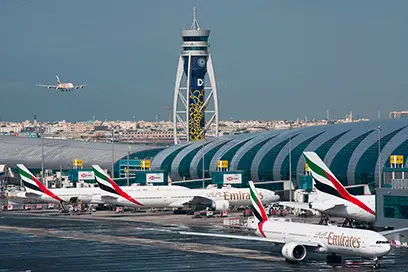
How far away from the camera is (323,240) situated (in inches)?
2655

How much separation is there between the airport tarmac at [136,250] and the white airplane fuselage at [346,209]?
19.7 feet

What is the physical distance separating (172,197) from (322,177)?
135 feet

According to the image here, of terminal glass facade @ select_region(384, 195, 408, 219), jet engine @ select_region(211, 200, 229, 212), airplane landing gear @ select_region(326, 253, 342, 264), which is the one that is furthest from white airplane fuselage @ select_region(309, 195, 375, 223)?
jet engine @ select_region(211, 200, 229, 212)

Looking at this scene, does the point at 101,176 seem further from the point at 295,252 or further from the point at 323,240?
the point at 323,240

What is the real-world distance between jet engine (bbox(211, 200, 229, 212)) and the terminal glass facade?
119 feet

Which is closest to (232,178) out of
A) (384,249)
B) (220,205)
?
(220,205)

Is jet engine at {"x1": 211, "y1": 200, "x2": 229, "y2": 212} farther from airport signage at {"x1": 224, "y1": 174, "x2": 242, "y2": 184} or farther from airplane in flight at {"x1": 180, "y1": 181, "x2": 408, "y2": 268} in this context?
airplane in flight at {"x1": 180, "y1": 181, "x2": 408, "y2": 268}

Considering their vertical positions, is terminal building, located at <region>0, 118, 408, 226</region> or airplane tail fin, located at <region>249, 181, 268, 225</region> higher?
terminal building, located at <region>0, 118, 408, 226</region>

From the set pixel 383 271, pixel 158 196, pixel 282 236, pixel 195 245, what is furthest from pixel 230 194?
pixel 383 271

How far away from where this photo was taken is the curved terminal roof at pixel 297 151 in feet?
411

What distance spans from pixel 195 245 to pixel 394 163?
39182 millimetres

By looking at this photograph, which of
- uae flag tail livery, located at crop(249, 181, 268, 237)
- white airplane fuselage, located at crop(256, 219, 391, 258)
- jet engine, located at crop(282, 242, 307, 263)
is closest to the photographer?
white airplane fuselage, located at crop(256, 219, 391, 258)

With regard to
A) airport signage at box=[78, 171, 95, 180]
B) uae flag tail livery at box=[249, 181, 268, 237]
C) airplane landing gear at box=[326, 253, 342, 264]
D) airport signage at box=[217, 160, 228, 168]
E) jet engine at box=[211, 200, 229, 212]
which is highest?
airport signage at box=[217, 160, 228, 168]

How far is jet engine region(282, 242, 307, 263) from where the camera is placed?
67.6m
